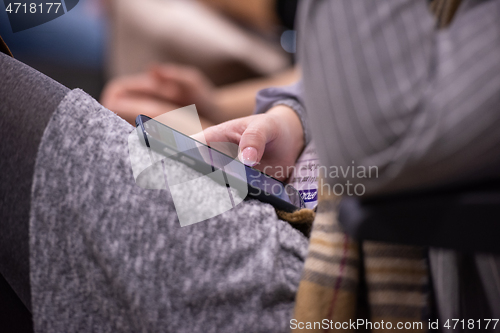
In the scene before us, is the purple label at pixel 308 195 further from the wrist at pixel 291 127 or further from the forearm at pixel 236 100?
the forearm at pixel 236 100

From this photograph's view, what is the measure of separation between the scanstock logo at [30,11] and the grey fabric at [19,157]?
273mm

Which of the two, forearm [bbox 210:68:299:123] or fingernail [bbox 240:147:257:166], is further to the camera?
forearm [bbox 210:68:299:123]

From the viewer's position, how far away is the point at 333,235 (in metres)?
0.22

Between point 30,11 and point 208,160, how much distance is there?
410mm

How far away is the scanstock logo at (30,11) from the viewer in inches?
18.3

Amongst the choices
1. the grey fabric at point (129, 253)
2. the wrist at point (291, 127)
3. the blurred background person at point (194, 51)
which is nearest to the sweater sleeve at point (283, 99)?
the wrist at point (291, 127)

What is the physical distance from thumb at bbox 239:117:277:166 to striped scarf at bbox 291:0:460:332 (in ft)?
0.29

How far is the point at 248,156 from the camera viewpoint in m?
0.29

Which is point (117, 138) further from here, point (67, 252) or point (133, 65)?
point (133, 65)

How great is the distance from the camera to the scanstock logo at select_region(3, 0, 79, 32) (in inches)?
18.3

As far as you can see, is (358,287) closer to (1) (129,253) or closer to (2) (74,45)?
(1) (129,253)

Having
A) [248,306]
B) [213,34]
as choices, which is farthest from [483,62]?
[213,34]

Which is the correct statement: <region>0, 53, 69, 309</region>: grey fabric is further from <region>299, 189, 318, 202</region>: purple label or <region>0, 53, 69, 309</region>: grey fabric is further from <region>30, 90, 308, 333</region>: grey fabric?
<region>299, 189, 318, 202</region>: purple label

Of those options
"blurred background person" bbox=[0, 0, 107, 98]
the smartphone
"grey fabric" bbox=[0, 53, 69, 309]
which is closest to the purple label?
the smartphone
